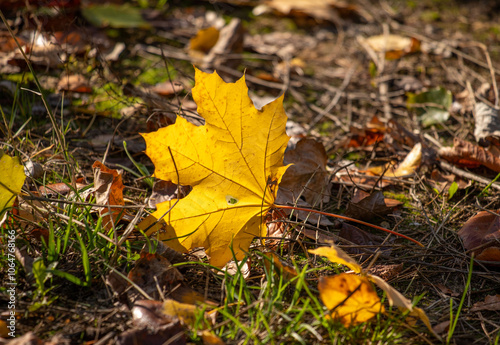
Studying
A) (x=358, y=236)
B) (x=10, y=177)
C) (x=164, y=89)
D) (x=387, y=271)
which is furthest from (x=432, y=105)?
(x=10, y=177)

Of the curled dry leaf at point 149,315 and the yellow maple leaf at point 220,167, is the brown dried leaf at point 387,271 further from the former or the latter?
the curled dry leaf at point 149,315

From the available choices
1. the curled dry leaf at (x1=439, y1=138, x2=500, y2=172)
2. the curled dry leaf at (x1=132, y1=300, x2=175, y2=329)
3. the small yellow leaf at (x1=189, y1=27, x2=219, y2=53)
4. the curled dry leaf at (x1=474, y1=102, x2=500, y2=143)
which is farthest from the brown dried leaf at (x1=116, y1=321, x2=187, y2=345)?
the small yellow leaf at (x1=189, y1=27, x2=219, y2=53)

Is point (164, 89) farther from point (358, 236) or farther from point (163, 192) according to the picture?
point (358, 236)

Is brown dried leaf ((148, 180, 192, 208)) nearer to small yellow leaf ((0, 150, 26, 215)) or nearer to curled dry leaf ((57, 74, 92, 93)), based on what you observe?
small yellow leaf ((0, 150, 26, 215))

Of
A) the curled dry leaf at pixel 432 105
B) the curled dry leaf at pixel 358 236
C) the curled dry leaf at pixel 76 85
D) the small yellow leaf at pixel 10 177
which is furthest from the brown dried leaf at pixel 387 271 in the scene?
the curled dry leaf at pixel 76 85

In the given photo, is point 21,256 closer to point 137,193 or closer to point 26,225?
point 26,225

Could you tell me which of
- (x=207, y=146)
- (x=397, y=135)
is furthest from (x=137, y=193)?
(x=397, y=135)

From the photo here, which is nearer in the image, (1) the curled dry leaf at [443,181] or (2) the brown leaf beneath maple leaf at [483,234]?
(2) the brown leaf beneath maple leaf at [483,234]
